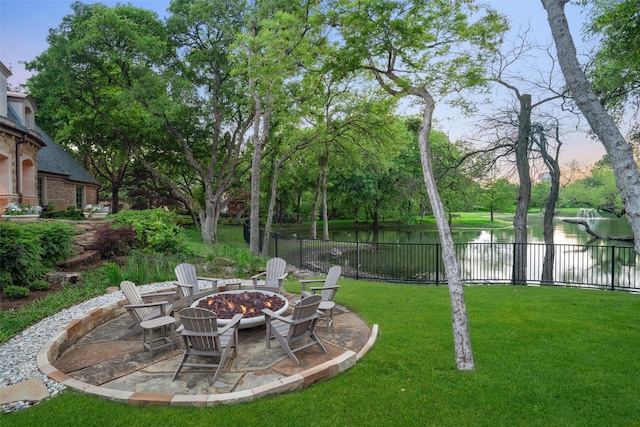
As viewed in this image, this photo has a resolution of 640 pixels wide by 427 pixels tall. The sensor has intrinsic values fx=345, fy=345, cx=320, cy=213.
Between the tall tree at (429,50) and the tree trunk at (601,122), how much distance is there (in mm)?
1458

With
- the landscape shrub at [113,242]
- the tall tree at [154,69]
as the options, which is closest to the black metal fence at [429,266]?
the landscape shrub at [113,242]

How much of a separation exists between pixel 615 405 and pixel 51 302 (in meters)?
8.75

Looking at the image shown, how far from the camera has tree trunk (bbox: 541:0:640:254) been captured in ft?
11.5

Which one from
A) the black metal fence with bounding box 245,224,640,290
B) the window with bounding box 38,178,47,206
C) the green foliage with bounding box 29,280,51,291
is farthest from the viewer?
the window with bounding box 38,178,47,206

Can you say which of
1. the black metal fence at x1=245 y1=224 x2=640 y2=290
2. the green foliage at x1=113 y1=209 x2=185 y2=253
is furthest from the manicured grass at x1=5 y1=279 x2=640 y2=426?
the green foliage at x1=113 y1=209 x2=185 y2=253

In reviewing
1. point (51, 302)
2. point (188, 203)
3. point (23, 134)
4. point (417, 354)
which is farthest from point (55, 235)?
point (188, 203)

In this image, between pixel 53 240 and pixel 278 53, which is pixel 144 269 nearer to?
pixel 53 240

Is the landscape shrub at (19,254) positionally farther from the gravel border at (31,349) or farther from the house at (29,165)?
the house at (29,165)

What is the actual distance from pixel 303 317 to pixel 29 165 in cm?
1689

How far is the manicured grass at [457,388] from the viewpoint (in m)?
3.32

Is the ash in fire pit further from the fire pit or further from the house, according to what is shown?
the house

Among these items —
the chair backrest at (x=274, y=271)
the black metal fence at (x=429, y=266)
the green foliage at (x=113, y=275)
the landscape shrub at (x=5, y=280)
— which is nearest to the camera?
the landscape shrub at (x=5, y=280)

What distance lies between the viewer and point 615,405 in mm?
3525

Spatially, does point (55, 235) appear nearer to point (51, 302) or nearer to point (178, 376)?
point (51, 302)
